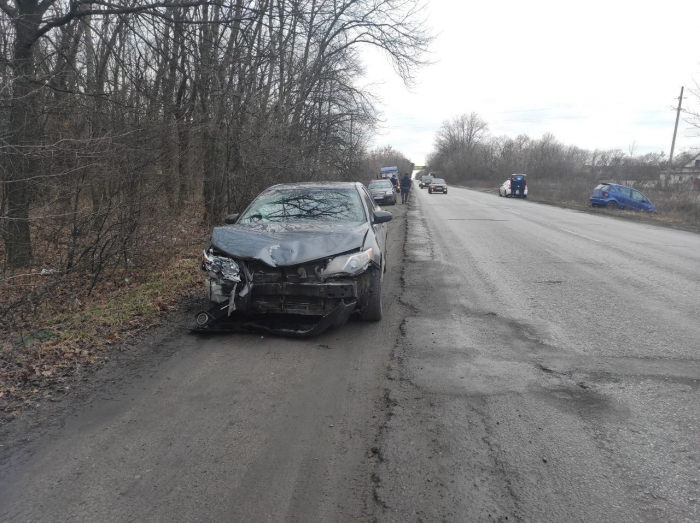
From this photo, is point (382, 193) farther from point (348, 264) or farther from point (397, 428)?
point (397, 428)

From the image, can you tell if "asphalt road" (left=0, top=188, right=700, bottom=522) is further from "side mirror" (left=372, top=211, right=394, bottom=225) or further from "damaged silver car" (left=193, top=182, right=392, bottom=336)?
"side mirror" (left=372, top=211, right=394, bottom=225)

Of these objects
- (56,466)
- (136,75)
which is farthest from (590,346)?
(136,75)

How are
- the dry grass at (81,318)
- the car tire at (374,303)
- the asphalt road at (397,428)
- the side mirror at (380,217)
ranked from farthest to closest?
the side mirror at (380,217)
the car tire at (374,303)
the dry grass at (81,318)
the asphalt road at (397,428)

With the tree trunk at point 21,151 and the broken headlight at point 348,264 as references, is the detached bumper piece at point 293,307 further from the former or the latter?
the tree trunk at point 21,151

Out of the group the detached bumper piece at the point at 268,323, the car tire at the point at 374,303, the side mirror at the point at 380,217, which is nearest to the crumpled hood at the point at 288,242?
the car tire at the point at 374,303

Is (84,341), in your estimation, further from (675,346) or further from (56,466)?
(675,346)

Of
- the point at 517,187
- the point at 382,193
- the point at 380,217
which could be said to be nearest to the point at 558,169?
the point at 517,187

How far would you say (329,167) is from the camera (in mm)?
21641

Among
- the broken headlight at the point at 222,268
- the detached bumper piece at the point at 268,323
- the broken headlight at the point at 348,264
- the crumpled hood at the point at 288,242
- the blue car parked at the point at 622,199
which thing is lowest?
the detached bumper piece at the point at 268,323

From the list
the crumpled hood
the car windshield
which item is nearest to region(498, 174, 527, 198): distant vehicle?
the car windshield

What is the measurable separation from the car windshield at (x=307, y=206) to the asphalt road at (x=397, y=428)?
1482 millimetres

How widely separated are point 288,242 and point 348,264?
2.33ft

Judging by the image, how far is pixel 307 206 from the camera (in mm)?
6562

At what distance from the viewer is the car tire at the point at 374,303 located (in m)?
5.23
